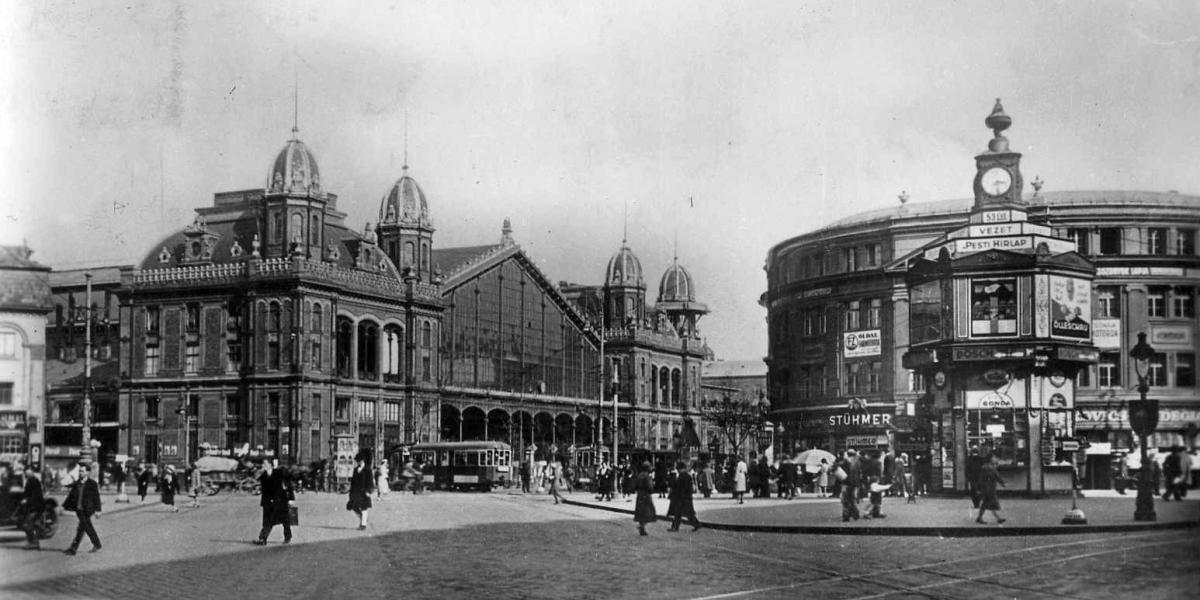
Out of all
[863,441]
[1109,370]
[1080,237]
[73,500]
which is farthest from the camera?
[863,441]

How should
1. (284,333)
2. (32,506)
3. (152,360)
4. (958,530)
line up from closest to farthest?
(32,506) → (958,530) → (284,333) → (152,360)

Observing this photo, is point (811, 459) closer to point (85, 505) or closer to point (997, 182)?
point (997, 182)

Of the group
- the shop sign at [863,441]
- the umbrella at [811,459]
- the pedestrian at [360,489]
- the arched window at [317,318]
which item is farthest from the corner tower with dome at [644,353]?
the pedestrian at [360,489]

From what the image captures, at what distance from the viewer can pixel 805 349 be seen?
69688 mm

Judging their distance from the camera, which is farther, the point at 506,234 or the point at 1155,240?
the point at 506,234

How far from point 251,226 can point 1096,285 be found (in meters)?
A: 54.7

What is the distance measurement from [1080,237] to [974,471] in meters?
11.5

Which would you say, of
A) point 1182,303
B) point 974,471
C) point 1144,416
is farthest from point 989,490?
point 1182,303

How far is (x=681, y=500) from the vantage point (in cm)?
2978

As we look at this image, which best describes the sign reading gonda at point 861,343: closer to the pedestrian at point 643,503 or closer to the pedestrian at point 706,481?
the pedestrian at point 706,481

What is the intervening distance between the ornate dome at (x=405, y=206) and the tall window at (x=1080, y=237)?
5477cm

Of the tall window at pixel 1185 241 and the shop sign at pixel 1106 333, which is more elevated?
the tall window at pixel 1185 241

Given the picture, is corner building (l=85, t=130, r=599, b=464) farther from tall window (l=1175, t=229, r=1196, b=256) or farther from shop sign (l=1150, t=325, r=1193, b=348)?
shop sign (l=1150, t=325, r=1193, b=348)

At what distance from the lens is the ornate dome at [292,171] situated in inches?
3019
